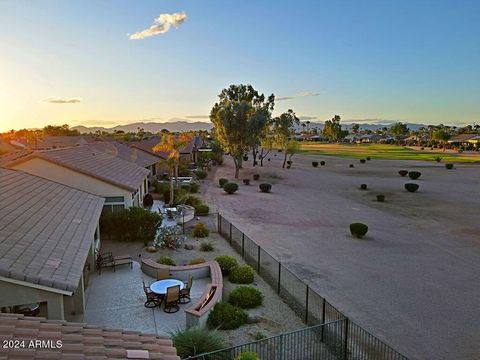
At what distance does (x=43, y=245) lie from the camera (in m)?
10.1

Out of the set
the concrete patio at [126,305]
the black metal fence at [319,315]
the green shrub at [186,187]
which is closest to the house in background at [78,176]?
the concrete patio at [126,305]

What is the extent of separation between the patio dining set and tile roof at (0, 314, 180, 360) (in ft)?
16.8

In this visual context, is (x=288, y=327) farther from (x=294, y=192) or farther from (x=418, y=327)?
(x=294, y=192)

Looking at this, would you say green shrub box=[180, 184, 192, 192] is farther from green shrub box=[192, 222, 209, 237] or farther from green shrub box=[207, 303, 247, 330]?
green shrub box=[207, 303, 247, 330]

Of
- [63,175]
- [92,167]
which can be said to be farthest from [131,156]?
[63,175]

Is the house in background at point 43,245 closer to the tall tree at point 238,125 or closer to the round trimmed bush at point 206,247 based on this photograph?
the round trimmed bush at point 206,247

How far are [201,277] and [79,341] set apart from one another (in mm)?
9289

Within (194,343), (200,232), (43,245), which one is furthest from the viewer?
(200,232)

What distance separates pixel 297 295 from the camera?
1409 centimetres

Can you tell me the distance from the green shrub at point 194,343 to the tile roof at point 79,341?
259 cm

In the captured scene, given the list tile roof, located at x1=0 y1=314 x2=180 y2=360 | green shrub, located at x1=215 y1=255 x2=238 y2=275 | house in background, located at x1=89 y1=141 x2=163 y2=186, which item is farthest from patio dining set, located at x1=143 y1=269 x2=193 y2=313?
house in background, located at x1=89 y1=141 x2=163 y2=186

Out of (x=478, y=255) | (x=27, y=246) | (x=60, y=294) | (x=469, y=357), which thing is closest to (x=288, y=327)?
(x=469, y=357)

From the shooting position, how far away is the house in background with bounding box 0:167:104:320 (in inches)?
322

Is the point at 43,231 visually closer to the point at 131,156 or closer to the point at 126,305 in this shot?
the point at 126,305
